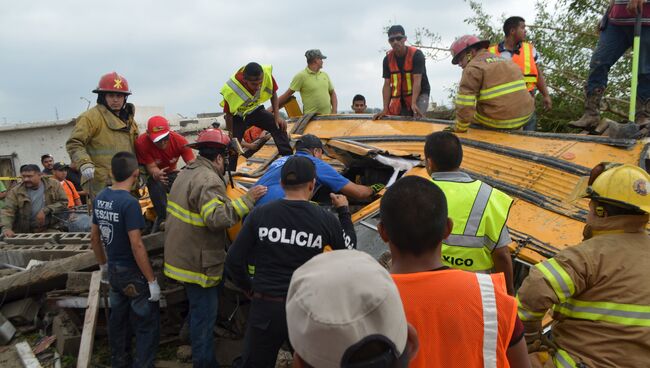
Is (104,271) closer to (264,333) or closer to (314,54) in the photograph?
(264,333)

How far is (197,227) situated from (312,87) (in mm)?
4260

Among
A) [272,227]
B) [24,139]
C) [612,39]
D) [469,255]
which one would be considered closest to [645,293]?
[469,255]

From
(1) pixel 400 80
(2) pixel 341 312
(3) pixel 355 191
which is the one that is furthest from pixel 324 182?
(1) pixel 400 80

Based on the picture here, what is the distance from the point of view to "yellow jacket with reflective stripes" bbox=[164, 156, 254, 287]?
11.5 ft

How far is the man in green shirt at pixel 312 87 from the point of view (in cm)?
742

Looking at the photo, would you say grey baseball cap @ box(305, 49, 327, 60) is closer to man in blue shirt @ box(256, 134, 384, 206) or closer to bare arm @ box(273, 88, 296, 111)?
bare arm @ box(273, 88, 296, 111)

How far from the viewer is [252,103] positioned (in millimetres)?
5738

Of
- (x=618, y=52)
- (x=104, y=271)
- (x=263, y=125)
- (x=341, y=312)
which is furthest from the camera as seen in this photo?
(x=263, y=125)

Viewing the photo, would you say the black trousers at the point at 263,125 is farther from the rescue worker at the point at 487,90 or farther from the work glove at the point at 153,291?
the work glove at the point at 153,291

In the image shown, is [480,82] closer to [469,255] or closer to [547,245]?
[547,245]

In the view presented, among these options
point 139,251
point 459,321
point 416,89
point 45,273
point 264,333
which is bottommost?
point 45,273

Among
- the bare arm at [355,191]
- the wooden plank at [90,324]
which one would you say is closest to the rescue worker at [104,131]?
the wooden plank at [90,324]

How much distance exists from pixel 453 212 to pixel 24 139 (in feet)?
47.8

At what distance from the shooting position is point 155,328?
3.89 meters
